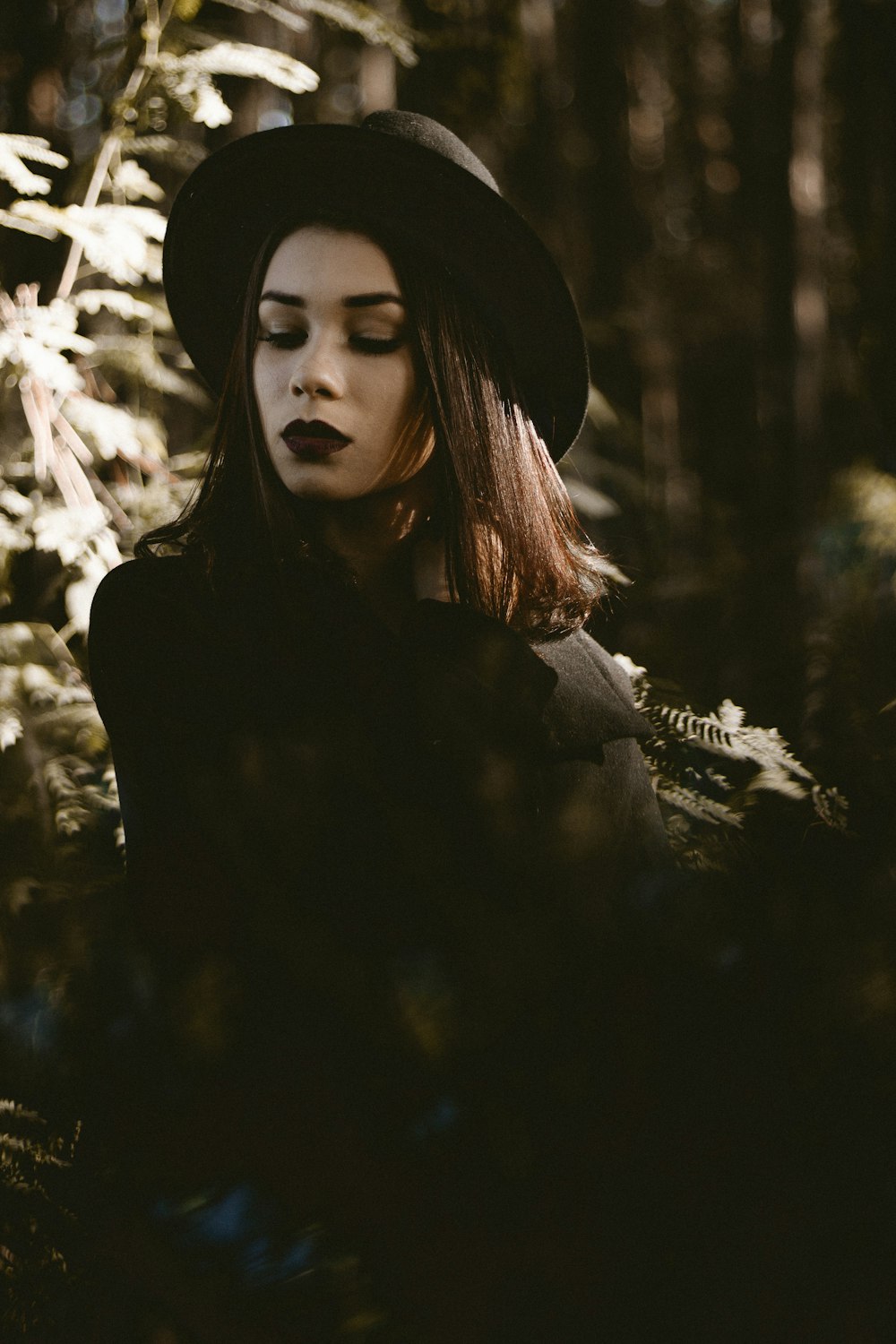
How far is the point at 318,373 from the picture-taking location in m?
1.46

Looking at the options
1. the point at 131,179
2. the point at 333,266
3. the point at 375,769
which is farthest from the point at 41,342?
the point at 375,769

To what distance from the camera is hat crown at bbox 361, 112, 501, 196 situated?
1.51 metres

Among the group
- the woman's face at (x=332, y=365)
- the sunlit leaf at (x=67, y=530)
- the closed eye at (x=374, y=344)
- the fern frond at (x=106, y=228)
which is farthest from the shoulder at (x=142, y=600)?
the fern frond at (x=106, y=228)

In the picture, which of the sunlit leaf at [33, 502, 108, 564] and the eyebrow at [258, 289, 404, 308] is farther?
the sunlit leaf at [33, 502, 108, 564]

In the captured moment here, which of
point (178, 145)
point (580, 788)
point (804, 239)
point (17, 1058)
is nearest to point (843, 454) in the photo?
point (804, 239)

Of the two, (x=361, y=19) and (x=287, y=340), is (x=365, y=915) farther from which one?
(x=361, y=19)

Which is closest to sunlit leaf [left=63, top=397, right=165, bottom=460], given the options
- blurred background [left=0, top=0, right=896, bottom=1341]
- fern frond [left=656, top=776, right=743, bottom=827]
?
blurred background [left=0, top=0, right=896, bottom=1341]

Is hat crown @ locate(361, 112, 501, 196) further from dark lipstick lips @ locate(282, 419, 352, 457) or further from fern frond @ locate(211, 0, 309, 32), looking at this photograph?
fern frond @ locate(211, 0, 309, 32)

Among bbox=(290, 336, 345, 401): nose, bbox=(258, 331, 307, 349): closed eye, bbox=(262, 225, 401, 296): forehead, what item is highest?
bbox=(262, 225, 401, 296): forehead

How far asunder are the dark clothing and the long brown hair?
0.48 feet

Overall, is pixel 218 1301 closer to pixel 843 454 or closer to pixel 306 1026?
pixel 306 1026

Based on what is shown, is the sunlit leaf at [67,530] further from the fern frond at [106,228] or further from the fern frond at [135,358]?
the fern frond at [135,358]

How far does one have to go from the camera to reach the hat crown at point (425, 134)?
1515 mm

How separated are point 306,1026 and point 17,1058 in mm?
632
